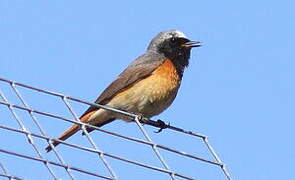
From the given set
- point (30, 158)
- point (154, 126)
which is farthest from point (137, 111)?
point (30, 158)

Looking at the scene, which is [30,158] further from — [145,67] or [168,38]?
[168,38]

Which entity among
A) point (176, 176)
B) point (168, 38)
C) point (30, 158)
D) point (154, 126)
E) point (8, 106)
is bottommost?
point (176, 176)

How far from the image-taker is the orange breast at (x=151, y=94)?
949 centimetres

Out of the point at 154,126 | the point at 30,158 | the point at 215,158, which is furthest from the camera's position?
the point at 154,126

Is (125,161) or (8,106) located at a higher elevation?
(8,106)

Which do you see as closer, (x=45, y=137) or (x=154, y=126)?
(x=45, y=137)

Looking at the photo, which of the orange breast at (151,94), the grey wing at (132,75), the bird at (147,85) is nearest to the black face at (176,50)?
the bird at (147,85)

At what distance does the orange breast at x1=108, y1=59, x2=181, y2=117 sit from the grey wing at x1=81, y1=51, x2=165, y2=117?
2.8 inches

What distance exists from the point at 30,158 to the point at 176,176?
919mm

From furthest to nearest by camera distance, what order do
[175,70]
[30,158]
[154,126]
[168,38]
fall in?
[168,38] < [175,70] < [154,126] < [30,158]

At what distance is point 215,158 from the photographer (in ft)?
16.4

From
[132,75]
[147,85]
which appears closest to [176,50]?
[132,75]

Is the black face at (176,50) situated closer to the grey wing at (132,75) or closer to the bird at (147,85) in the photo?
the bird at (147,85)

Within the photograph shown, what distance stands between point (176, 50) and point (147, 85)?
1.00m
